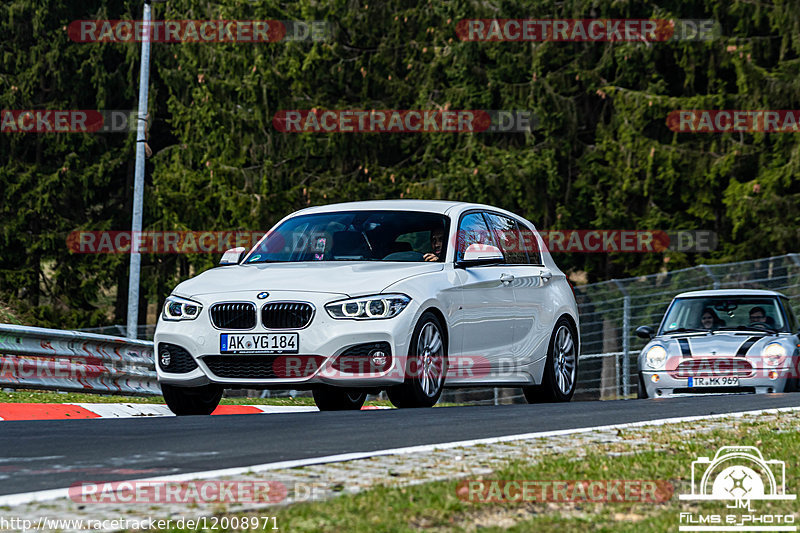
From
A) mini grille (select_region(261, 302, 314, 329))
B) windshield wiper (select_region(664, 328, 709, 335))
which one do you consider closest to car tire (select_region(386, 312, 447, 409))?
mini grille (select_region(261, 302, 314, 329))

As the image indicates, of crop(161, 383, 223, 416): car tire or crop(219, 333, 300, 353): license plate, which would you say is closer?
crop(219, 333, 300, 353): license plate

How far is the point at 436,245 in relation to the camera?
11102mm

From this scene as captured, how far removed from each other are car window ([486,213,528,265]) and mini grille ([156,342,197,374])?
3223 millimetres

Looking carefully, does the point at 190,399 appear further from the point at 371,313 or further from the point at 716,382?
the point at 716,382

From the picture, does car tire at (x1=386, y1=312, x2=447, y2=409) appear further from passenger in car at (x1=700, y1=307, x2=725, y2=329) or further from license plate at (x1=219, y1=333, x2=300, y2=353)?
passenger in car at (x1=700, y1=307, x2=725, y2=329)

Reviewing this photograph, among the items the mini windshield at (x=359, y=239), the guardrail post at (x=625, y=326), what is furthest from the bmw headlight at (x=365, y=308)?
the guardrail post at (x=625, y=326)

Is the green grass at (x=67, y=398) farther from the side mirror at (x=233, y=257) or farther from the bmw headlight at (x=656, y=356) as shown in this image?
the bmw headlight at (x=656, y=356)

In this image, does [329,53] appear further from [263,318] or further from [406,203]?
[263,318]

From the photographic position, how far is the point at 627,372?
2192cm

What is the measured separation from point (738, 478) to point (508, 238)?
22.4 feet

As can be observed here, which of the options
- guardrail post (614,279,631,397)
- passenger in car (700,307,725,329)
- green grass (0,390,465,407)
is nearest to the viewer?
green grass (0,390,465,407)

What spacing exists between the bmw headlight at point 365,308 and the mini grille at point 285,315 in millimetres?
190

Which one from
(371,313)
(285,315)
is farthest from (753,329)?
(285,315)

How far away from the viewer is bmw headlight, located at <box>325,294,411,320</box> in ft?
32.3
